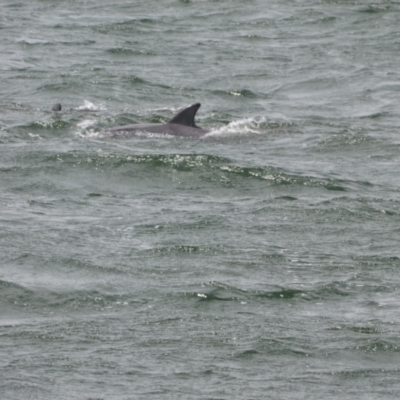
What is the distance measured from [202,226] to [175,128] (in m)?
4.88

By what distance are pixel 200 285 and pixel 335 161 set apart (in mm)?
6393

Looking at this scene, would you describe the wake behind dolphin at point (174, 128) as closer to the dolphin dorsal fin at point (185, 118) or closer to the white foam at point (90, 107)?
the dolphin dorsal fin at point (185, 118)

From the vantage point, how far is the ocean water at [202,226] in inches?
454

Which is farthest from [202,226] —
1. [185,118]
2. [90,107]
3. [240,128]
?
[90,107]

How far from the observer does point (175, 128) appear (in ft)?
66.9

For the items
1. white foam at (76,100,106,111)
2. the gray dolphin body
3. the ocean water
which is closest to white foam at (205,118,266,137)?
the ocean water

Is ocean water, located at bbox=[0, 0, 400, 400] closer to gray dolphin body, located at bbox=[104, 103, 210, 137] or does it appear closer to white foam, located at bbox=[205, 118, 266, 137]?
white foam, located at bbox=[205, 118, 266, 137]

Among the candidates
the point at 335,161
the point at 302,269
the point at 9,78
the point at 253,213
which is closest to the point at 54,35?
the point at 9,78

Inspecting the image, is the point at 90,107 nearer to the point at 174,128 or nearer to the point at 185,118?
the point at 174,128

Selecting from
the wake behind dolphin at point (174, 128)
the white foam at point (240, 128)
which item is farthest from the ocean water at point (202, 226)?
the wake behind dolphin at point (174, 128)

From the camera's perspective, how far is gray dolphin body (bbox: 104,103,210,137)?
20.3m

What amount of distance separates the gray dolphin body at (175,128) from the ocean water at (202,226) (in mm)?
335

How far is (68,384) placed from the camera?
1099cm

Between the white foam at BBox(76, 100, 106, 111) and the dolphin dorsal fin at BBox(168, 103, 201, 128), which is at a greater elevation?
the dolphin dorsal fin at BBox(168, 103, 201, 128)
